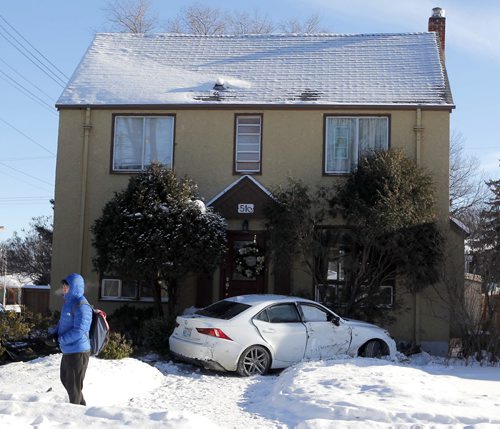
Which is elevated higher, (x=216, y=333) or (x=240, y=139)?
(x=240, y=139)

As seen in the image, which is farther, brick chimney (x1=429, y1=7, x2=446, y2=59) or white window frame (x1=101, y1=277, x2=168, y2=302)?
brick chimney (x1=429, y1=7, x2=446, y2=59)

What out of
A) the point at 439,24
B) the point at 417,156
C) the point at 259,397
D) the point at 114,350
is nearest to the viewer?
the point at 259,397

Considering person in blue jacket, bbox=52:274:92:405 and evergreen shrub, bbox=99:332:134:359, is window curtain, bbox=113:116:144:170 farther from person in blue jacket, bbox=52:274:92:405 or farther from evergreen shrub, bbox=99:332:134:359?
person in blue jacket, bbox=52:274:92:405

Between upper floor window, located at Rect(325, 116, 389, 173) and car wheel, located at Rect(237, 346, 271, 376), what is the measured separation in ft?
20.5

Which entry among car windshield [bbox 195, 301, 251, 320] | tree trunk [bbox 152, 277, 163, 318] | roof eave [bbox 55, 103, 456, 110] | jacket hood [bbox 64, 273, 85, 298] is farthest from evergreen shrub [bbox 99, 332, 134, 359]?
roof eave [bbox 55, 103, 456, 110]

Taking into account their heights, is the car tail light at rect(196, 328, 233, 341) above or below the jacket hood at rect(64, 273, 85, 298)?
below

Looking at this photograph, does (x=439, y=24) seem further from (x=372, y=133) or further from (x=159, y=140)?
(x=159, y=140)

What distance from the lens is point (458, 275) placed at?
15.0 meters

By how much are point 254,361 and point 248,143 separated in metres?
6.81

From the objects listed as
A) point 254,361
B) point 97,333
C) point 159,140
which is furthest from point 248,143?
point 97,333

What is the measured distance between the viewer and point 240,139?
16797 millimetres

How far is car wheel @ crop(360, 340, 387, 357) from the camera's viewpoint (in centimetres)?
1260

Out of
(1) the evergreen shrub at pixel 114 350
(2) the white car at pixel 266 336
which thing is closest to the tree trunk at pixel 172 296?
(2) the white car at pixel 266 336

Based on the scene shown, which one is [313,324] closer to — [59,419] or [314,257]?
[314,257]
